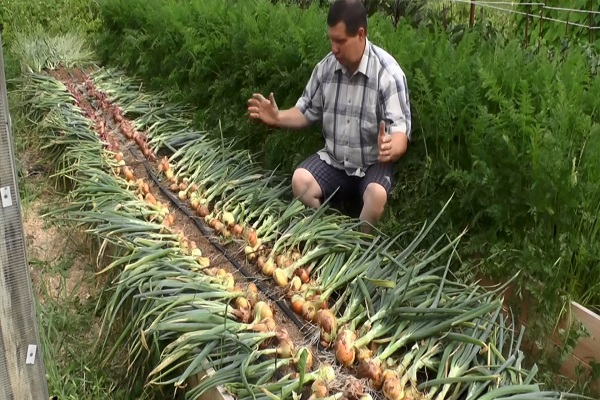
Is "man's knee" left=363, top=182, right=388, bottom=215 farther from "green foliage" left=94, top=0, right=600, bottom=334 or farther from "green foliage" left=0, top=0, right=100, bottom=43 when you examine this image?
"green foliage" left=0, top=0, right=100, bottom=43

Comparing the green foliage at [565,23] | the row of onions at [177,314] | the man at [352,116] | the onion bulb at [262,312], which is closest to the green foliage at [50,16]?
the green foliage at [565,23]

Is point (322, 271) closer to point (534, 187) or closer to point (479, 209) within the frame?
point (479, 209)

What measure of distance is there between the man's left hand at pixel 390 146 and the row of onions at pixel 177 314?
0.80m

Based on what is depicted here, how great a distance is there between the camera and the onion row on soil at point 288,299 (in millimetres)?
2029

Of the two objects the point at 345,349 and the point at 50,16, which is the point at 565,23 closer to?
the point at 345,349

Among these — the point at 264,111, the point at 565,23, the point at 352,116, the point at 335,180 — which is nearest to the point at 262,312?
the point at 335,180

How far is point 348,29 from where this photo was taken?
9.32ft

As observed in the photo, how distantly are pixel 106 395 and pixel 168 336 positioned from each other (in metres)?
0.46

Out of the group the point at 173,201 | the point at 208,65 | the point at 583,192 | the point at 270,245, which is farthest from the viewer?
the point at 208,65

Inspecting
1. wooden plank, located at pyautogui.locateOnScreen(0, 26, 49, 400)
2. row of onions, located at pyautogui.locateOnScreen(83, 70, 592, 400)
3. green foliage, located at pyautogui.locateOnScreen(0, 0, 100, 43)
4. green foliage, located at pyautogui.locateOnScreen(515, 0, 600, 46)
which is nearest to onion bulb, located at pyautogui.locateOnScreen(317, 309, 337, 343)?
row of onions, located at pyautogui.locateOnScreen(83, 70, 592, 400)

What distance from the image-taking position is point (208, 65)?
15.1 feet

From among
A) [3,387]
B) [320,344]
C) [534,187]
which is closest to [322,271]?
[320,344]

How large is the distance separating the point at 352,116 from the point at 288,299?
3.32 feet

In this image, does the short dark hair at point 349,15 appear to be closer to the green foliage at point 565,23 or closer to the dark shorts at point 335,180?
the dark shorts at point 335,180
